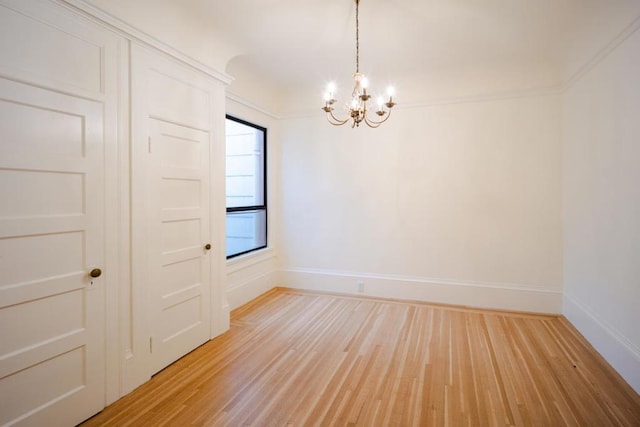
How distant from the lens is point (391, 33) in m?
3.25

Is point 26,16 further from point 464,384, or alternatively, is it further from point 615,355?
point 615,355

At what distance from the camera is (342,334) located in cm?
344

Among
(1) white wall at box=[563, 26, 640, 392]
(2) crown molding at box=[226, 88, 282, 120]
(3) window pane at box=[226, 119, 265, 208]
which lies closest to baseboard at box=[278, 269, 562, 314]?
(1) white wall at box=[563, 26, 640, 392]

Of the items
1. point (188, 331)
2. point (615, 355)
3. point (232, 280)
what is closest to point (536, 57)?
point (615, 355)

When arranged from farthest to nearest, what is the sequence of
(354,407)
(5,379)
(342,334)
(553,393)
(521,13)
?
(342,334)
(521,13)
(553,393)
(354,407)
(5,379)

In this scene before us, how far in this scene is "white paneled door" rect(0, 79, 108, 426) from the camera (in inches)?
69.2

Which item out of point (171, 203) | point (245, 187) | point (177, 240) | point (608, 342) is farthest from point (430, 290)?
point (171, 203)

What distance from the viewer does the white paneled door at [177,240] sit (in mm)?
2635

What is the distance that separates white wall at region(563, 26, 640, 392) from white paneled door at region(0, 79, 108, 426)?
3.80 metres

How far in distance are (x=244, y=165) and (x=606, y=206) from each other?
3985 millimetres

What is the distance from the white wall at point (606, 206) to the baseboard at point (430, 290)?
1.08 ft

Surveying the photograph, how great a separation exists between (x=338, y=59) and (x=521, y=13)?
1814 millimetres

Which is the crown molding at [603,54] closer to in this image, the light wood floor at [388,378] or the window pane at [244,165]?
the light wood floor at [388,378]

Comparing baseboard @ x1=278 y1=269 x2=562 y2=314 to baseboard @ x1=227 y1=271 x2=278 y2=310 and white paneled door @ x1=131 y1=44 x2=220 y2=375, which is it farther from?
white paneled door @ x1=131 y1=44 x2=220 y2=375
